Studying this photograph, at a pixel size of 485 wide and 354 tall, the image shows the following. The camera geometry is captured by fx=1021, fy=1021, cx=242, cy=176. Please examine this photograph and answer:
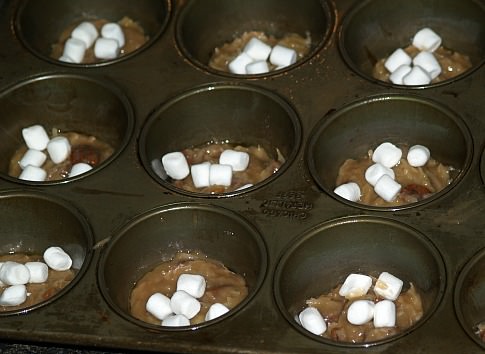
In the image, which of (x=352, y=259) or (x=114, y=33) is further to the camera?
(x=114, y=33)

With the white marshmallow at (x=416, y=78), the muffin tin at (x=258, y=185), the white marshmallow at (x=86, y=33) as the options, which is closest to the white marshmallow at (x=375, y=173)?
the muffin tin at (x=258, y=185)

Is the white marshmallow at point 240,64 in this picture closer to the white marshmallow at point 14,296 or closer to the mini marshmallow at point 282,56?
the mini marshmallow at point 282,56

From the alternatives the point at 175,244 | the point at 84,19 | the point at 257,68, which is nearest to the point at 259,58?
the point at 257,68

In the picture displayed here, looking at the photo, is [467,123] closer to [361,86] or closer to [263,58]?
[361,86]

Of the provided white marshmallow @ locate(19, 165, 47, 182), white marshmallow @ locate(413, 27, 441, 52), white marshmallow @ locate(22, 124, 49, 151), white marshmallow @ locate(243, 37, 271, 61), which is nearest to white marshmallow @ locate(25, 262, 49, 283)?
white marshmallow @ locate(19, 165, 47, 182)

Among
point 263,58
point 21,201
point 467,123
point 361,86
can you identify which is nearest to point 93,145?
point 21,201

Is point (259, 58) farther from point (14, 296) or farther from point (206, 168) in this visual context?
point (14, 296)

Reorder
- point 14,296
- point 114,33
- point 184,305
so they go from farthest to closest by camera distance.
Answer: point 114,33
point 14,296
point 184,305

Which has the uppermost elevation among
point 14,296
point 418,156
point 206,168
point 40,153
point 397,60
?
point 397,60

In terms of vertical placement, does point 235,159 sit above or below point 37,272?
above
